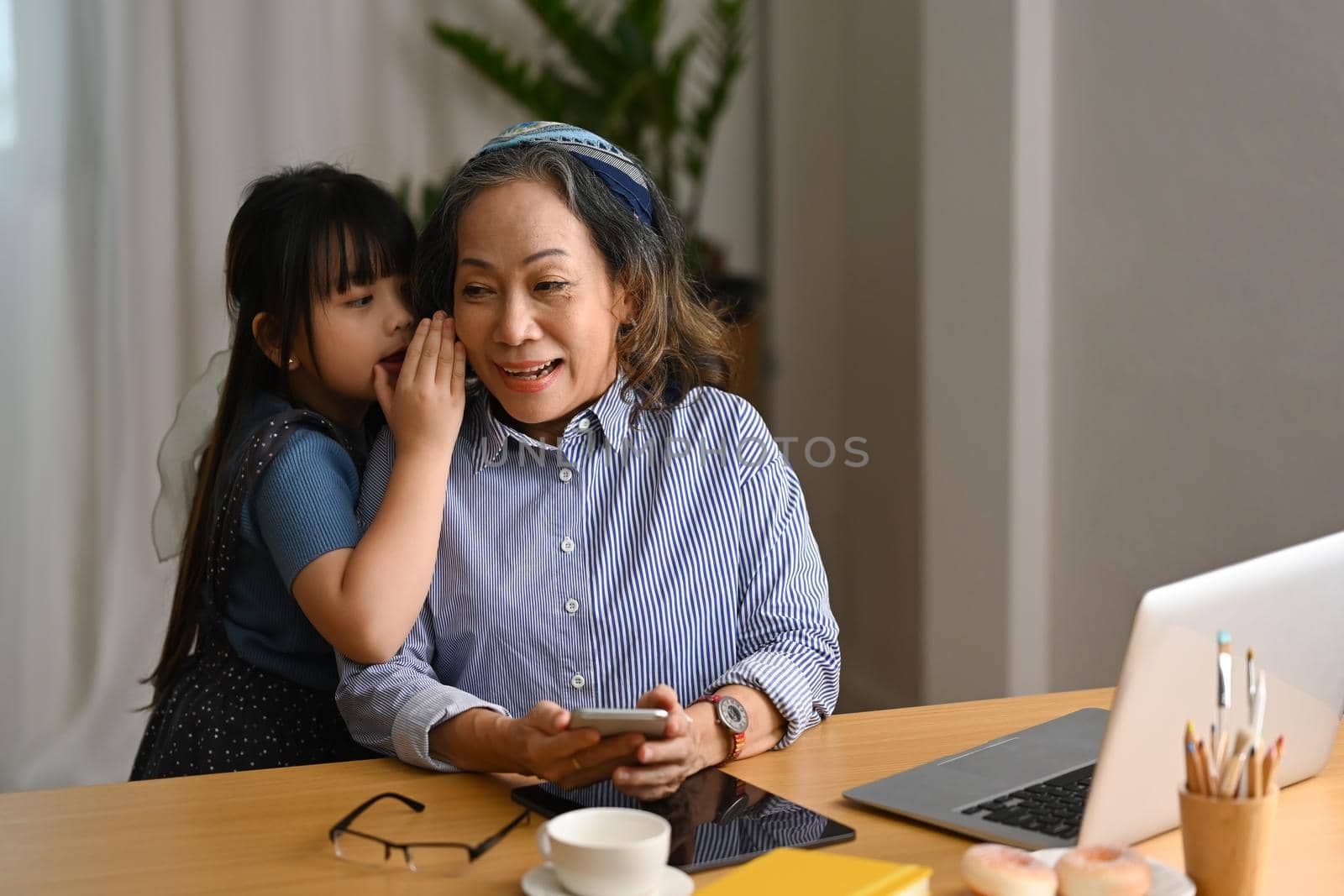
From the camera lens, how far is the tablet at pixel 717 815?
104 centimetres

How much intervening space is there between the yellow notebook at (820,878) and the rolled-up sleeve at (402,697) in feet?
1.53

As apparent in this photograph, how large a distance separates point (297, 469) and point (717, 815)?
69 centimetres

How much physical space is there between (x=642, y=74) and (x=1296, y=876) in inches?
118

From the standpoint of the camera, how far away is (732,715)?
1.31m

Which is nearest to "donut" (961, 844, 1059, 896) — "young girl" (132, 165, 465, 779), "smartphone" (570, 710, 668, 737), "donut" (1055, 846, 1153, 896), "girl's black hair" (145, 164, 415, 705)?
"donut" (1055, 846, 1153, 896)

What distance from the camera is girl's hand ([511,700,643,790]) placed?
115 cm

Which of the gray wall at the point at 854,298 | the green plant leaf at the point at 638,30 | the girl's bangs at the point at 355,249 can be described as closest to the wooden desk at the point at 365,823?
the girl's bangs at the point at 355,249

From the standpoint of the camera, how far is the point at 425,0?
12.2 feet

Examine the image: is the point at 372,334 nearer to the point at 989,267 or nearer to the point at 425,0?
the point at 989,267

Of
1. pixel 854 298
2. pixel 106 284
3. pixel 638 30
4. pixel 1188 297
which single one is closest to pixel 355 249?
pixel 1188 297

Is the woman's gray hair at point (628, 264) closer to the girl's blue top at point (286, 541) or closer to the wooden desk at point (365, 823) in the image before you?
the girl's blue top at point (286, 541)

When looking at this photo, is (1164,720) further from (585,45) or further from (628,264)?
(585,45)

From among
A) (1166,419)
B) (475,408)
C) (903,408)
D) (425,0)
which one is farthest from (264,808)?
(425,0)

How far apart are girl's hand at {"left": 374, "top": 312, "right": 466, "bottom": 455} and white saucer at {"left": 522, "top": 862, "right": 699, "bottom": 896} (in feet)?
1.99
